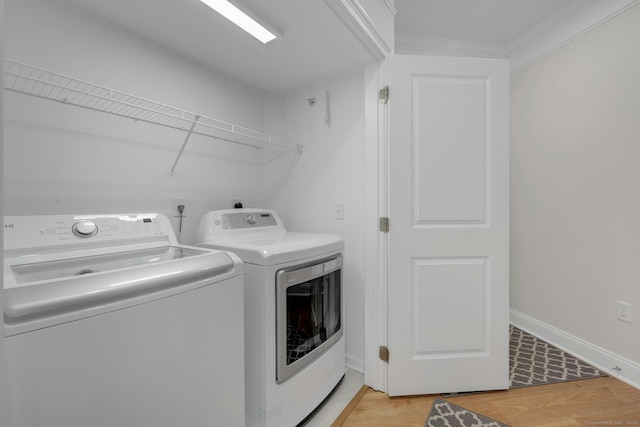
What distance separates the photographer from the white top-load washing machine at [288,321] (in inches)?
50.0

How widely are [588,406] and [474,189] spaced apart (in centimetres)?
137

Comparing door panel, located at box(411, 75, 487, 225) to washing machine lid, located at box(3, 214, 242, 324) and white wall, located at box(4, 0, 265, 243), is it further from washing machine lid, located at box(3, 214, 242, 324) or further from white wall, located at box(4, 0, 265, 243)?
white wall, located at box(4, 0, 265, 243)

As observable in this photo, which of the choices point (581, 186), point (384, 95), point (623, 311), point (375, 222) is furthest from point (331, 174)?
point (623, 311)

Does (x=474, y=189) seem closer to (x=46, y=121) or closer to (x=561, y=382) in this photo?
(x=561, y=382)

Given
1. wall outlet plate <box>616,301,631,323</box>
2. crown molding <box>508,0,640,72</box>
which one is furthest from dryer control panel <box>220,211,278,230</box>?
crown molding <box>508,0,640,72</box>

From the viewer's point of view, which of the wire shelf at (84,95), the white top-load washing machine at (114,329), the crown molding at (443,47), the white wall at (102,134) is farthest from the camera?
the crown molding at (443,47)

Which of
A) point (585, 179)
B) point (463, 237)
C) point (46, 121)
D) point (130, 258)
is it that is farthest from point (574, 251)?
point (46, 121)

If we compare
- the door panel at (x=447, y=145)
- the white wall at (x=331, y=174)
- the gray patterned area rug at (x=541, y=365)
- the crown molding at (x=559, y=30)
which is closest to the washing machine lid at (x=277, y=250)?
the white wall at (x=331, y=174)

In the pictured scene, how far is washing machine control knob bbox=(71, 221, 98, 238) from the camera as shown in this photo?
1147 millimetres

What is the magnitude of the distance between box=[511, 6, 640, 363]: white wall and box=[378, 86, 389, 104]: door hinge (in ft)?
5.10

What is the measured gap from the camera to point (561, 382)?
1.75 meters

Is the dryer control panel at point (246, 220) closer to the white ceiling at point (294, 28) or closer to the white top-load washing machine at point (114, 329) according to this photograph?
the white top-load washing machine at point (114, 329)

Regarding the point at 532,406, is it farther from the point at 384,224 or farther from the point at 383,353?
the point at 384,224

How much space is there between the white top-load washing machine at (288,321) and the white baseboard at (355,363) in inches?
8.7
